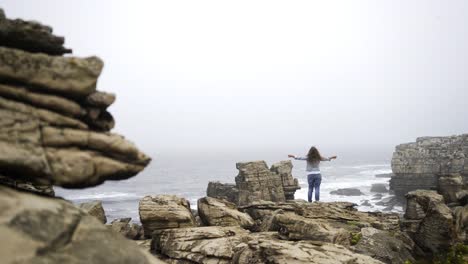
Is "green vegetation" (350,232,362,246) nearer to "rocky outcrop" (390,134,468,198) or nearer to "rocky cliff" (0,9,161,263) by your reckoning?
"rocky cliff" (0,9,161,263)

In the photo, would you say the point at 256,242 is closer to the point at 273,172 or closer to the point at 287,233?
the point at 287,233

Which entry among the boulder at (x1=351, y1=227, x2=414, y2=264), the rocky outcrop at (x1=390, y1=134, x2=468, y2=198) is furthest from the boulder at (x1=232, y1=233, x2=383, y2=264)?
the rocky outcrop at (x1=390, y1=134, x2=468, y2=198)

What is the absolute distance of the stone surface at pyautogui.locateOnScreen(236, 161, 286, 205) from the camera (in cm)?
4950

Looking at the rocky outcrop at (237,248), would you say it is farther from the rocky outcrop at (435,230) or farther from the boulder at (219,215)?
the rocky outcrop at (435,230)

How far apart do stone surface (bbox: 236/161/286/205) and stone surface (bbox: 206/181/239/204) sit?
5.55 metres

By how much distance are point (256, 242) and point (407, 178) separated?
105977mm

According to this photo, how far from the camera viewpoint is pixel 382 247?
56.6 feet

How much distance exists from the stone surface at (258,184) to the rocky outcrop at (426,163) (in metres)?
68.2

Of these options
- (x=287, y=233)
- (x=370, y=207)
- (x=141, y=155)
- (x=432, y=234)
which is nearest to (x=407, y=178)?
(x=370, y=207)

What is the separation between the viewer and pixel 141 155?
8.70 m

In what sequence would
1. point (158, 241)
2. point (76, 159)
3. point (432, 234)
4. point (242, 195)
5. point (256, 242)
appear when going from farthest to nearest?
point (242, 195) < point (432, 234) < point (158, 241) < point (256, 242) < point (76, 159)

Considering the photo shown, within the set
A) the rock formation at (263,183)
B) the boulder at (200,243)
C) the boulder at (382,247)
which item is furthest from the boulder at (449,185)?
the boulder at (200,243)

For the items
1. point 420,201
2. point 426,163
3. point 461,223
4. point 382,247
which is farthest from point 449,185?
point 426,163

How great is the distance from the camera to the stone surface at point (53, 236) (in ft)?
21.4
